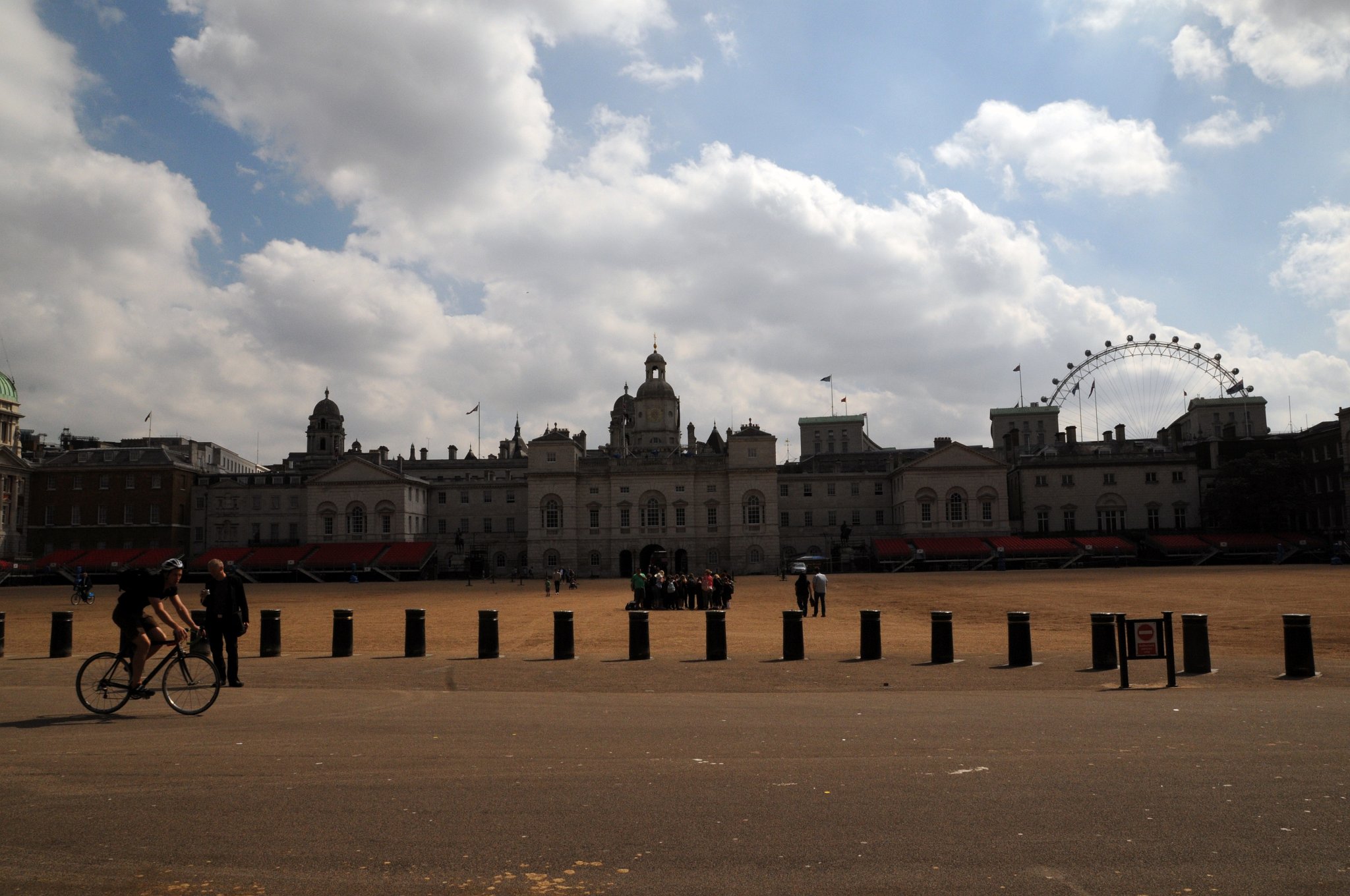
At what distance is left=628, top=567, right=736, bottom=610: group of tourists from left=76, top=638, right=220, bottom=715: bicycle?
2341 cm

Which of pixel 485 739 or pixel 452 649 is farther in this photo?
pixel 452 649

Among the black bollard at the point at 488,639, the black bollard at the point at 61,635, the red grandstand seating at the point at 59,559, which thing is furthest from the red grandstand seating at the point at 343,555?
the black bollard at the point at 488,639

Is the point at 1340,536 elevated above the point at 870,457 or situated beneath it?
situated beneath

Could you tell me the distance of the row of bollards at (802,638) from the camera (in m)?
14.7

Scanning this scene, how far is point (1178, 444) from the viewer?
101875 millimetres

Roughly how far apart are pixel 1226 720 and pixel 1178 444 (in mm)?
102275

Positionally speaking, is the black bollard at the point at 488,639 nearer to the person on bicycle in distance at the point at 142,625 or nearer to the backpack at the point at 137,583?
the person on bicycle in distance at the point at 142,625

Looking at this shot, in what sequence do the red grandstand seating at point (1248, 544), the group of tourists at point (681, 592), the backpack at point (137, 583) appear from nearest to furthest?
the backpack at point (137, 583) → the group of tourists at point (681, 592) → the red grandstand seating at point (1248, 544)

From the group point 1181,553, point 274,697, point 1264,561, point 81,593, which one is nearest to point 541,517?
point 81,593

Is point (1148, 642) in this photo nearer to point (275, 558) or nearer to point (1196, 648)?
point (1196, 648)

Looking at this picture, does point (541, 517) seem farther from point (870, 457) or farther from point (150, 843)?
point (150, 843)

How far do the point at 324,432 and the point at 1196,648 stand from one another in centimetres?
11041

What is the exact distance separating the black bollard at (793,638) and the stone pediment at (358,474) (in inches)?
2999

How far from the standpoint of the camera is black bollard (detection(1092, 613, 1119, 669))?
15617 millimetres
